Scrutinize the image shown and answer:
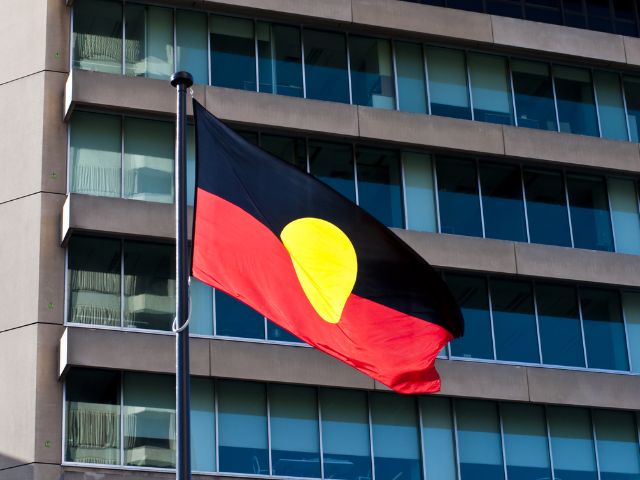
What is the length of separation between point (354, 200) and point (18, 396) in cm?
880

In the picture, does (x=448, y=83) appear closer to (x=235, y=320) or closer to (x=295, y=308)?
(x=235, y=320)

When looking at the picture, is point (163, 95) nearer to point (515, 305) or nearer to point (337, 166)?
point (337, 166)

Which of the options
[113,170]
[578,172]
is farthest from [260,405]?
[578,172]

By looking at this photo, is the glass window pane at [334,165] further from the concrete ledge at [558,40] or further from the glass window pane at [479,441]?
the glass window pane at [479,441]

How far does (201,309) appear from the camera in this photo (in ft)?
104

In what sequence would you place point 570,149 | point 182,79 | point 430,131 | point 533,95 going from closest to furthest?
point 182,79 < point 430,131 < point 570,149 < point 533,95

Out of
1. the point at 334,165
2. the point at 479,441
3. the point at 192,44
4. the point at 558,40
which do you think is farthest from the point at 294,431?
the point at 558,40

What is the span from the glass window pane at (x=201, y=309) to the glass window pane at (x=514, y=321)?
22.2 feet

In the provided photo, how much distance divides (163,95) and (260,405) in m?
7.08

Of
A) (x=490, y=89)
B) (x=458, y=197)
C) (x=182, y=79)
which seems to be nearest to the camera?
(x=182, y=79)

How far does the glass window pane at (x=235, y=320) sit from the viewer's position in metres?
31.8

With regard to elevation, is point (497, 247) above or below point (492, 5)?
below

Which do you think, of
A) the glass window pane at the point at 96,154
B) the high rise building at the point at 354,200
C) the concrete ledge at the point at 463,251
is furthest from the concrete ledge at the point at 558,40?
the glass window pane at the point at 96,154

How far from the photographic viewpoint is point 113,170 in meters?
32.5
